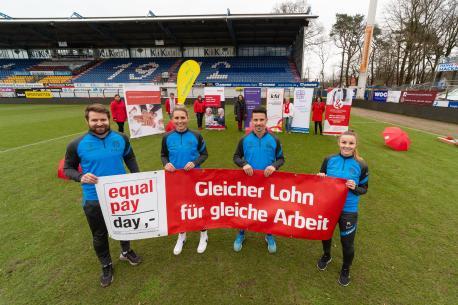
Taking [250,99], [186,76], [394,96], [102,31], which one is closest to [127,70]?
[102,31]

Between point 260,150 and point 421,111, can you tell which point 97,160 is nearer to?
point 260,150

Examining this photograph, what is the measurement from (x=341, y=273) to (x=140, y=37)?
4163 centimetres

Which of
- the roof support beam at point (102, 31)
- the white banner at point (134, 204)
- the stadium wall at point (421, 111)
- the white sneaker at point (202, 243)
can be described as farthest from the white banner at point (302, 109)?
the roof support beam at point (102, 31)

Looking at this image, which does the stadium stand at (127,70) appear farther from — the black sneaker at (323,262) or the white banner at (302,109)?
the black sneaker at (323,262)

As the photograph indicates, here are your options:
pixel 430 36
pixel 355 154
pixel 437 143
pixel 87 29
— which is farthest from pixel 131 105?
pixel 430 36

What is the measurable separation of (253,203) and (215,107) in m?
10.4

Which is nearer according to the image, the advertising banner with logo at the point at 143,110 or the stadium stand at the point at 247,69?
Answer: the advertising banner with logo at the point at 143,110

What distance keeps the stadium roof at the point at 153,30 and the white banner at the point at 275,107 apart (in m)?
19.9

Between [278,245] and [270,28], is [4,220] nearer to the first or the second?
[278,245]

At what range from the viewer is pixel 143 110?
→ 1112 cm

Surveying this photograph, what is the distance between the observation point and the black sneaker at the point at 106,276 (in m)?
2.78

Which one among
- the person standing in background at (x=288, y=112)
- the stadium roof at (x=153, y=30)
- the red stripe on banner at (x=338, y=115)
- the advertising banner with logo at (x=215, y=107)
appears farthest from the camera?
the stadium roof at (x=153, y=30)

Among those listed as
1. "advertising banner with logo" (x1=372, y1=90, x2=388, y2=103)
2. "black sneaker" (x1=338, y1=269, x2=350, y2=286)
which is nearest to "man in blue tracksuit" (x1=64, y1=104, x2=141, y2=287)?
"black sneaker" (x1=338, y1=269, x2=350, y2=286)

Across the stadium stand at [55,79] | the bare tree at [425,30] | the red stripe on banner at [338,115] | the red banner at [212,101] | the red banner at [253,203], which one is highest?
the bare tree at [425,30]
